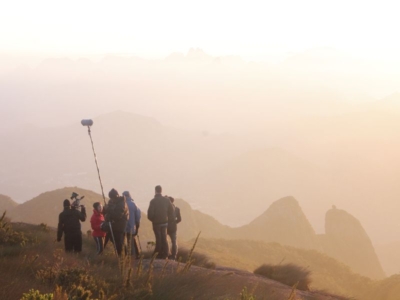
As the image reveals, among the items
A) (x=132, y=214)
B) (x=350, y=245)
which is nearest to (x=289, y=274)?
(x=132, y=214)

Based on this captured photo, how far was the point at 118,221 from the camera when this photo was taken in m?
11.9

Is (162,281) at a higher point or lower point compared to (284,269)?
higher

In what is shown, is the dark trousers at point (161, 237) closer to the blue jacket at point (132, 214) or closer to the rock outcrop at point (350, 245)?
the blue jacket at point (132, 214)

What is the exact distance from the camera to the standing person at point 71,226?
38.6 feet

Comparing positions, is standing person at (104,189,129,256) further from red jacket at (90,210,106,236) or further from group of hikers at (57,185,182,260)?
red jacket at (90,210,106,236)

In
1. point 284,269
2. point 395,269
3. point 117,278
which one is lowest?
point 395,269

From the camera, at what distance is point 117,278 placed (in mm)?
6309

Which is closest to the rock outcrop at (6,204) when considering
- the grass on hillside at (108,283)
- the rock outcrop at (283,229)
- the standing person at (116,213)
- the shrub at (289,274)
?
the rock outcrop at (283,229)

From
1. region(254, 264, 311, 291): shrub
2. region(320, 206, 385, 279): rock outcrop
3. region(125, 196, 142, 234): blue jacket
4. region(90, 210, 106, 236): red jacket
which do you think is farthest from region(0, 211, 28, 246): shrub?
region(320, 206, 385, 279): rock outcrop

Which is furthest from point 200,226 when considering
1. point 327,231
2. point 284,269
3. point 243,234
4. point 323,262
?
point 284,269

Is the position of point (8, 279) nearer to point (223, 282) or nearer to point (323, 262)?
point (223, 282)

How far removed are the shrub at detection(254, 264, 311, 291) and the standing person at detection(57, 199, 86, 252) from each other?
5.95 metres

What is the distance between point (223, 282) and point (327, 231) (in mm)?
87066

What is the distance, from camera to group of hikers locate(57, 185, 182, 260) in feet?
38.9
